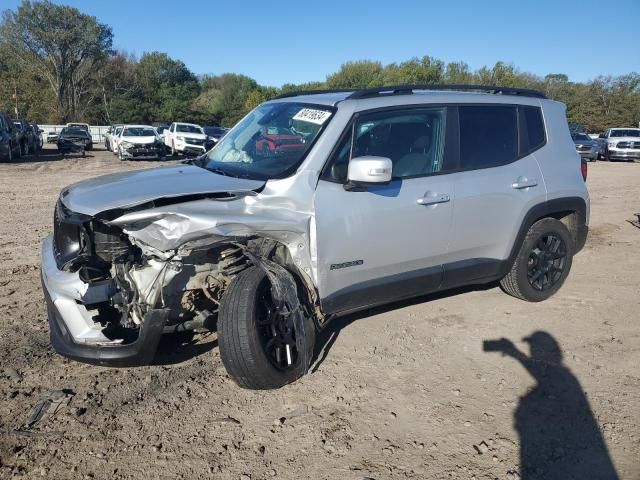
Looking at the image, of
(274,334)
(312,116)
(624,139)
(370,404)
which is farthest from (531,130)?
Result: (624,139)

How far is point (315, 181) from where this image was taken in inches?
136

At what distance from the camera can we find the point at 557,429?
3.00 meters

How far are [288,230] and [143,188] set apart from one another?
0.97 metres

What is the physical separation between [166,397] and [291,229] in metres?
1.36

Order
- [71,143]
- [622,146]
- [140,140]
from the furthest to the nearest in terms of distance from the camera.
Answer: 1. [622,146]
2. [71,143]
3. [140,140]

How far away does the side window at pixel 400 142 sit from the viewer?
364 centimetres

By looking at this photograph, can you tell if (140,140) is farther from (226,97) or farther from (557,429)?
(226,97)

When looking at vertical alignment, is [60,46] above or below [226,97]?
above

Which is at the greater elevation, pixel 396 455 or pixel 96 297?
pixel 96 297

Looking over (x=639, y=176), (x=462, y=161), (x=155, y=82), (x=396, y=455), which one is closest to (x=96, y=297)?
(x=396, y=455)

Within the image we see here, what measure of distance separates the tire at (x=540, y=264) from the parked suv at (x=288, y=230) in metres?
0.33

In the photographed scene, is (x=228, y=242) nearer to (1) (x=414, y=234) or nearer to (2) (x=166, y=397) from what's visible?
(2) (x=166, y=397)

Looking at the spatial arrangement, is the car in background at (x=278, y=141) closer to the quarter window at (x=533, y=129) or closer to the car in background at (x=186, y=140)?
the quarter window at (x=533, y=129)

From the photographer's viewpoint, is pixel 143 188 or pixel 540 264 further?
pixel 540 264
